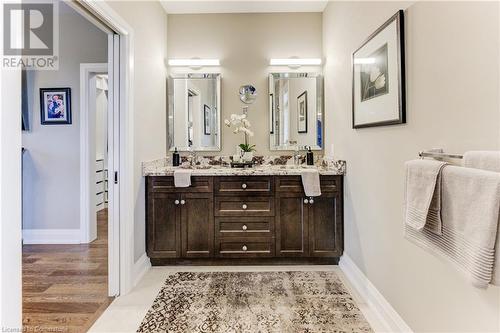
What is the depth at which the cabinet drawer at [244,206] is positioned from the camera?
280 cm

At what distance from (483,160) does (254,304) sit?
5.52ft

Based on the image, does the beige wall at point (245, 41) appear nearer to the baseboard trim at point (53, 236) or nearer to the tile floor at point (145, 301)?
the tile floor at point (145, 301)

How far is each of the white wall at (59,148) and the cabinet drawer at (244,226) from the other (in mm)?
1876

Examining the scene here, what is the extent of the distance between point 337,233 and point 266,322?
118 cm

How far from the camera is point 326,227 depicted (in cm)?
280

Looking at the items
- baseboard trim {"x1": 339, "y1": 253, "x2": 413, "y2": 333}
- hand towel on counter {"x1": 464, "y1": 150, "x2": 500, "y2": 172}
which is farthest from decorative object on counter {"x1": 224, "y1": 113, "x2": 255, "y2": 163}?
hand towel on counter {"x1": 464, "y1": 150, "x2": 500, "y2": 172}

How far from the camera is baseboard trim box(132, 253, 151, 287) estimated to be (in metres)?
2.52

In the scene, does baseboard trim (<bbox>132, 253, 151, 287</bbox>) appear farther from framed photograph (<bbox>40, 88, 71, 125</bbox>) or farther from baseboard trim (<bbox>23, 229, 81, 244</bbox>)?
framed photograph (<bbox>40, 88, 71, 125</bbox>)

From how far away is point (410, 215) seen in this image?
4.38ft

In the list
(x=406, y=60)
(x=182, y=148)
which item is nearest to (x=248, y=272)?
(x=182, y=148)

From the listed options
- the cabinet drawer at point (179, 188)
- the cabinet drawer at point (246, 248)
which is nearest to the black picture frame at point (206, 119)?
the cabinet drawer at point (179, 188)

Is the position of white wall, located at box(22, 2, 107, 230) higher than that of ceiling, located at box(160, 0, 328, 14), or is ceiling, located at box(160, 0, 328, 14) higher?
ceiling, located at box(160, 0, 328, 14)

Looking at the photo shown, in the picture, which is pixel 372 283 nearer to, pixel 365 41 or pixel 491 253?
pixel 491 253

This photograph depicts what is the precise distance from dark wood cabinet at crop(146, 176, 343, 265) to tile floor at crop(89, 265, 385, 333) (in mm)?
113
